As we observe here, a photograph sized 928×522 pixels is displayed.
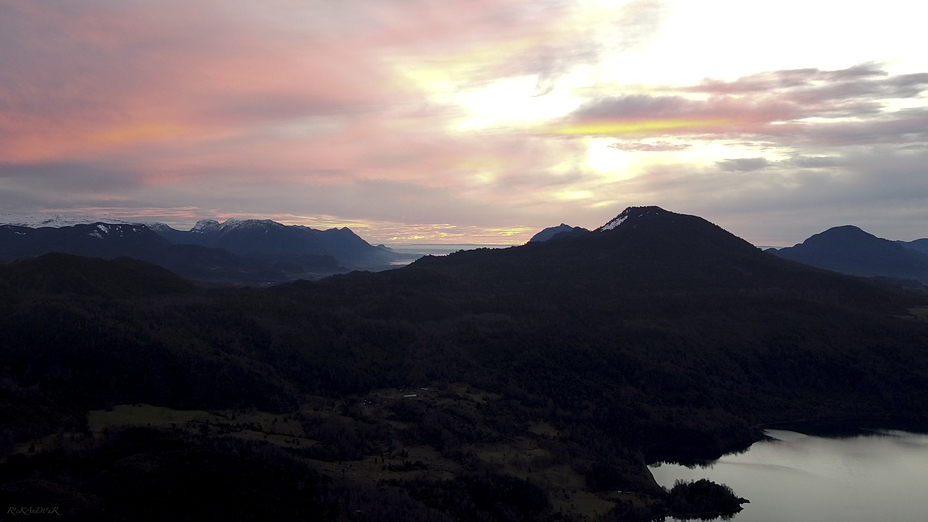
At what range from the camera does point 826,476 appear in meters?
92.4

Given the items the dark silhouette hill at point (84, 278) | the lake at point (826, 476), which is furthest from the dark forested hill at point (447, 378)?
the lake at point (826, 476)

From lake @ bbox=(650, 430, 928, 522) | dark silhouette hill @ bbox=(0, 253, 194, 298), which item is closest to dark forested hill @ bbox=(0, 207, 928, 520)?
dark silhouette hill @ bbox=(0, 253, 194, 298)

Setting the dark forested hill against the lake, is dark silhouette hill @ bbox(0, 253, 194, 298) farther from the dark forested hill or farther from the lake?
the lake

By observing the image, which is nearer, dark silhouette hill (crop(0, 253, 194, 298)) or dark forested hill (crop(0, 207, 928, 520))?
dark forested hill (crop(0, 207, 928, 520))

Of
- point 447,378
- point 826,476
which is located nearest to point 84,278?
point 447,378

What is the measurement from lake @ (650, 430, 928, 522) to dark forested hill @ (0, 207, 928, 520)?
7.27m

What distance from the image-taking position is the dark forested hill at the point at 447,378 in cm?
6644

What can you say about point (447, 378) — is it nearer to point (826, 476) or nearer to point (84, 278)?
point (826, 476)

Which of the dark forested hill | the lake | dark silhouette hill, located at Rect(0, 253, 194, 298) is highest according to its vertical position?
dark silhouette hill, located at Rect(0, 253, 194, 298)

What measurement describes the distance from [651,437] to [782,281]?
4336 inches

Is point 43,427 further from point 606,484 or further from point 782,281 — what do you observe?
point 782,281

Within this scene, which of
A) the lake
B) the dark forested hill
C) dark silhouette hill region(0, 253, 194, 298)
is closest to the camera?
the dark forested hill

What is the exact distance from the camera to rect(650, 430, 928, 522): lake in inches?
3115

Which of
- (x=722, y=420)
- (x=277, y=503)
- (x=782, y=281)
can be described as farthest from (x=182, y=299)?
(x=782, y=281)
